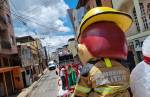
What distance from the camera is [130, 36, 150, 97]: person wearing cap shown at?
9.00 feet

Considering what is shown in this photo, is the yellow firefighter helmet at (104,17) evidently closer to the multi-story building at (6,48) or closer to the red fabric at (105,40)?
the red fabric at (105,40)

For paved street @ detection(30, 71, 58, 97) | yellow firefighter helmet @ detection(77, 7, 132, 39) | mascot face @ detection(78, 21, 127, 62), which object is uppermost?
yellow firefighter helmet @ detection(77, 7, 132, 39)

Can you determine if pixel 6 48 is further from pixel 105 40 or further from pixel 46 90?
pixel 105 40

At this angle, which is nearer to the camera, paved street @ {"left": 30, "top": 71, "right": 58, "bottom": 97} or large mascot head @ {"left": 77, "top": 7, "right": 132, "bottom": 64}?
large mascot head @ {"left": 77, "top": 7, "right": 132, "bottom": 64}

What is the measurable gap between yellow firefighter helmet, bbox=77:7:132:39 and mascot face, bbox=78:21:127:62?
1.6 inches

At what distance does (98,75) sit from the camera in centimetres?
285

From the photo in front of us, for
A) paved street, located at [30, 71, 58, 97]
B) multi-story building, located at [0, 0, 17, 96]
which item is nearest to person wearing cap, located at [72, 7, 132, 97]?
paved street, located at [30, 71, 58, 97]

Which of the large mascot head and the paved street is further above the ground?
the large mascot head

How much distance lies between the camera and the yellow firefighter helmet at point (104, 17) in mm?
2860

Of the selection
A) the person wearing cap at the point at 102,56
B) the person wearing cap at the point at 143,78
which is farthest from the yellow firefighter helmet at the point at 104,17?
the person wearing cap at the point at 143,78

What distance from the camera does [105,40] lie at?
2.87m

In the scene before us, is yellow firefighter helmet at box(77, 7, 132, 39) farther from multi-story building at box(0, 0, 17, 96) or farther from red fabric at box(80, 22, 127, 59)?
multi-story building at box(0, 0, 17, 96)

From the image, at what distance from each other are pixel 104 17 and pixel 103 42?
0.77ft

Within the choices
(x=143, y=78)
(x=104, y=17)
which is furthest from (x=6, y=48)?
(x=143, y=78)
